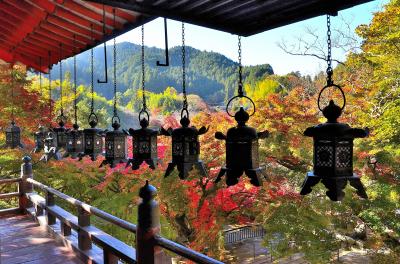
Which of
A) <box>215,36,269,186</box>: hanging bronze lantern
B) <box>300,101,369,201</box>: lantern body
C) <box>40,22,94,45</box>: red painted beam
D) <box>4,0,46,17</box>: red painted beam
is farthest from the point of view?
<box>40,22,94,45</box>: red painted beam

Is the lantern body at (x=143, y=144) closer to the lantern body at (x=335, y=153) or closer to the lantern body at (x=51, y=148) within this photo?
the lantern body at (x=335, y=153)

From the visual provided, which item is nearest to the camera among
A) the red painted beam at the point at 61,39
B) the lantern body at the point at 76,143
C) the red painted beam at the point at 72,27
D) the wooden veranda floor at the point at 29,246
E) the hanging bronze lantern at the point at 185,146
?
the hanging bronze lantern at the point at 185,146

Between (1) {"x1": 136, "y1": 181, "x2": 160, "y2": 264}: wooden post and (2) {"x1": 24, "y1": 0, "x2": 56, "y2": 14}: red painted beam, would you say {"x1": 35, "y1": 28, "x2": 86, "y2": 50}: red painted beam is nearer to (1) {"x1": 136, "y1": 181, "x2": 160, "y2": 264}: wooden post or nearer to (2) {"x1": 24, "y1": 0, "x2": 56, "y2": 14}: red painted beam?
(2) {"x1": 24, "y1": 0, "x2": 56, "y2": 14}: red painted beam

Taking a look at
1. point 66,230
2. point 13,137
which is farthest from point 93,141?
point 13,137

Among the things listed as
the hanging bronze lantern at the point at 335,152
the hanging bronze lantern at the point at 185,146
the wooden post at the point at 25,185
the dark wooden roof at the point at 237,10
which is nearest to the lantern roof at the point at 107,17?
the dark wooden roof at the point at 237,10

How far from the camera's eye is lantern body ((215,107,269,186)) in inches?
99.6

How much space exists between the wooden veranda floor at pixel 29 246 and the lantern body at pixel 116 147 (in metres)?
1.99

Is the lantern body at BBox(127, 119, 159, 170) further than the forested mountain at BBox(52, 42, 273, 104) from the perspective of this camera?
No

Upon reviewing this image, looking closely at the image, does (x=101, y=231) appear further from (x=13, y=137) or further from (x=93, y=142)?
→ (x=13, y=137)

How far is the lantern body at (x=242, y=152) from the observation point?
253 centimetres

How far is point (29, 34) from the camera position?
5078 millimetres

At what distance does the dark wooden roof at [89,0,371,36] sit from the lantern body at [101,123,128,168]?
4.68 feet

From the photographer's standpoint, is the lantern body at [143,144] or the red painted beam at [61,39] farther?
the red painted beam at [61,39]

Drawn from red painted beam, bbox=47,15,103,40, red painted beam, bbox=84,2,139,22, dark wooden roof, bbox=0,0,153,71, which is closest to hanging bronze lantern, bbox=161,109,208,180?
dark wooden roof, bbox=0,0,153,71
